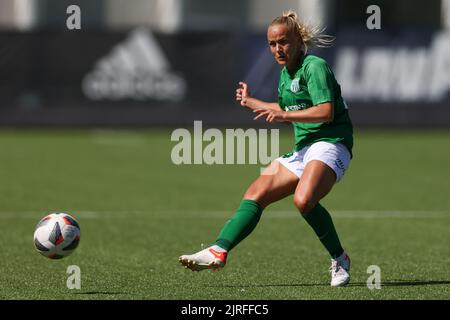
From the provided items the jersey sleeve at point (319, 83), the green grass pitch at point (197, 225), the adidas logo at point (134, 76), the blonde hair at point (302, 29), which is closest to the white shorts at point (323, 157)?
the jersey sleeve at point (319, 83)

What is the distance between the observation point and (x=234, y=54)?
24672 mm

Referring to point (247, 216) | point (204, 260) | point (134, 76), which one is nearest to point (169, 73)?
point (134, 76)

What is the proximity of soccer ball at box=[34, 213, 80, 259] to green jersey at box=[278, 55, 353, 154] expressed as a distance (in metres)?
1.81

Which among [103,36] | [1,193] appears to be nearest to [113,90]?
[103,36]

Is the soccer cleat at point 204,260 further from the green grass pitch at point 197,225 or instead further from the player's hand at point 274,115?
the player's hand at point 274,115

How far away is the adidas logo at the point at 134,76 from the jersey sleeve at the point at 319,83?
16.8 meters

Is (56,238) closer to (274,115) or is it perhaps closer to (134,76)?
(274,115)

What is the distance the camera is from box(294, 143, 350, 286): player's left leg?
25.4 feet

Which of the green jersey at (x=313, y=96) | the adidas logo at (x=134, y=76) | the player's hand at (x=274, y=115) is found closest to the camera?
the player's hand at (x=274, y=115)

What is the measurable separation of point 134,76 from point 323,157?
55.2 ft

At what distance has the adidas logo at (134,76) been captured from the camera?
80.0 feet

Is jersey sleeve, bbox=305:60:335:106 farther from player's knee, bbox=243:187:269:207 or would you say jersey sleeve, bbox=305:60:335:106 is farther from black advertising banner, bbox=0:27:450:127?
black advertising banner, bbox=0:27:450:127
